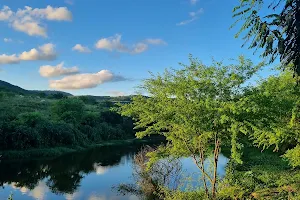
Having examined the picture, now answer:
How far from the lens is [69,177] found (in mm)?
28125

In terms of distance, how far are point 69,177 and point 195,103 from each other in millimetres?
19146

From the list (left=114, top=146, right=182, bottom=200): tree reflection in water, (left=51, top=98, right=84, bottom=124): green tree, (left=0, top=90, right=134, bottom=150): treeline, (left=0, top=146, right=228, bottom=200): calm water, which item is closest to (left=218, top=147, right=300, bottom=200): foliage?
(left=114, top=146, right=182, bottom=200): tree reflection in water

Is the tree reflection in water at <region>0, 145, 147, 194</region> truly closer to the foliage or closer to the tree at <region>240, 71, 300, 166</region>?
the foliage

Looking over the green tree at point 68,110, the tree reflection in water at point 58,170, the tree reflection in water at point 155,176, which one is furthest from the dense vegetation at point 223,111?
the green tree at point 68,110

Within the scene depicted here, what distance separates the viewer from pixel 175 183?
70.9 ft

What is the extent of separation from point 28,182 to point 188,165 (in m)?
14.4

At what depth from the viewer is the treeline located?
3991 cm

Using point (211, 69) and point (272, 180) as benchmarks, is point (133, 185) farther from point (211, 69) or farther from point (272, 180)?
point (211, 69)

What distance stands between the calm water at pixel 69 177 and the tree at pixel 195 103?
8743 mm

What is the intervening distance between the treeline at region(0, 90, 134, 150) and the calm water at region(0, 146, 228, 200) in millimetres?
5321

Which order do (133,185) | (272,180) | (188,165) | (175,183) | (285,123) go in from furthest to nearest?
(188,165), (133,185), (175,183), (272,180), (285,123)

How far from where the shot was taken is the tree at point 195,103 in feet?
40.4

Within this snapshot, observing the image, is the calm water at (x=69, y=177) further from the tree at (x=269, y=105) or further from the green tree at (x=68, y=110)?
the green tree at (x=68, y=110)

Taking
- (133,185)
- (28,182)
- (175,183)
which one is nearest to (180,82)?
(175,183)
